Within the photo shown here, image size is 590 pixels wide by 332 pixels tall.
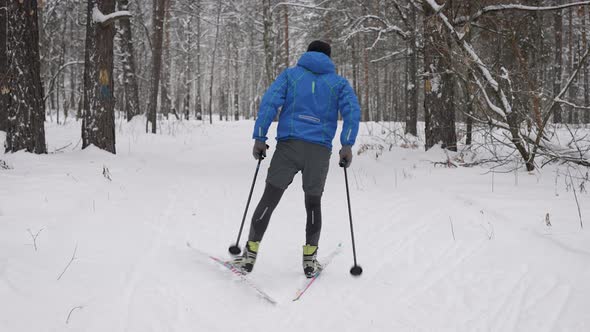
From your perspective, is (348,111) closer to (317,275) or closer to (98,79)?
(317,275)

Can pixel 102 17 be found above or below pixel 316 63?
above

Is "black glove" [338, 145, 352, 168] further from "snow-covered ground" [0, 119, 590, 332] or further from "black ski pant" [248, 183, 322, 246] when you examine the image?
"snow-covered ground" [0, 119, 590, 332]

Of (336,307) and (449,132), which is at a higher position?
(449,132)

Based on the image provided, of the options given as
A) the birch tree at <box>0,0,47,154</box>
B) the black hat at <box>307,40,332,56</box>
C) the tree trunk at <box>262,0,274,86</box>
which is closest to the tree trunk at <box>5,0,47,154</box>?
the birch tree at <box>0,0,47,154</box>

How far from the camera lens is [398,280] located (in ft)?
11.2

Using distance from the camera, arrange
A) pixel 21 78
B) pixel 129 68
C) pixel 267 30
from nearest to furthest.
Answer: pixel 21 78 → pixel 129 68 → pixel 267 30

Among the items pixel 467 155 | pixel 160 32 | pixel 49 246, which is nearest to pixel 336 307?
pixel 49 246

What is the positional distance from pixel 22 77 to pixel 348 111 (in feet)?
21.7

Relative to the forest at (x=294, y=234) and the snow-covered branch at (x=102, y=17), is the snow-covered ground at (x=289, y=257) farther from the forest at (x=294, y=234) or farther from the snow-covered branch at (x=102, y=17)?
the snow-covered branch at (x=102, y=17)

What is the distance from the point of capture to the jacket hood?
3500 millimetres

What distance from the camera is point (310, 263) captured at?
139 inches

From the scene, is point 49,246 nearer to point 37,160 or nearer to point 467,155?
point 37,160

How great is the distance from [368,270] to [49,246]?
9.41 ft

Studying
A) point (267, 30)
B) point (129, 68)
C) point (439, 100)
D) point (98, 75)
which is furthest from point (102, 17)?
point (267, 30)
